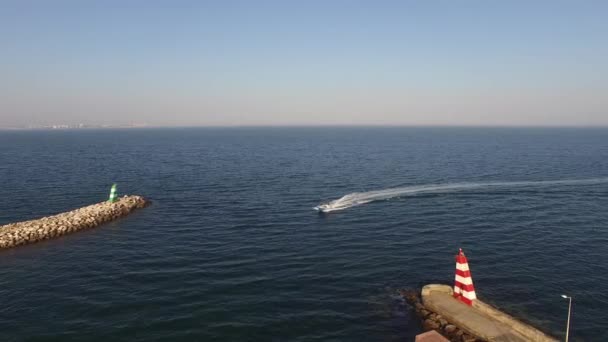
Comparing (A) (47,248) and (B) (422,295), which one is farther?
(A) (47,248)

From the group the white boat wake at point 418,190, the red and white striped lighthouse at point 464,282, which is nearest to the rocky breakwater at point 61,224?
the white boat wake at point 418,190

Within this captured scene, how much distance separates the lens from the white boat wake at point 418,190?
186ft

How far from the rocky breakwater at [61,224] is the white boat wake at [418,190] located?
2706 cm

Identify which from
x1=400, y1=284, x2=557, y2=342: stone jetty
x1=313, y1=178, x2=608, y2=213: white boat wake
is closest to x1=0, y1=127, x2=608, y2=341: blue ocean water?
x1=313, y1=178, x2=608, y2=213: white boat wake

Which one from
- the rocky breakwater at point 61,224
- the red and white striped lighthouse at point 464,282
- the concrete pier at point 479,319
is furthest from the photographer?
the rocky breakwater at point 61,224

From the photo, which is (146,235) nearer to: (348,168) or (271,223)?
(271,223)

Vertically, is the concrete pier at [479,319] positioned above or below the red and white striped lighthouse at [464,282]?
below

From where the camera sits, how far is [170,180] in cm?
8094

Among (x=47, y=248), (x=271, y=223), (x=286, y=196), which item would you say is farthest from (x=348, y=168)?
(x=47, y=248)

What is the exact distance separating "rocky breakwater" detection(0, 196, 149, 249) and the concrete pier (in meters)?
39.3

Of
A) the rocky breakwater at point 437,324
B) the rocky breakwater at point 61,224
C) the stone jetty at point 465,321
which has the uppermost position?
the rocky breakwater at point 61,224

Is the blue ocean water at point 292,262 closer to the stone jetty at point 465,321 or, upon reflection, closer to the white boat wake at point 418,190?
the white boat wake at point 418,190

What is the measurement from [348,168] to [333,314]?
245 feet

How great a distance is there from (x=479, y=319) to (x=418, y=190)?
1766 inches
